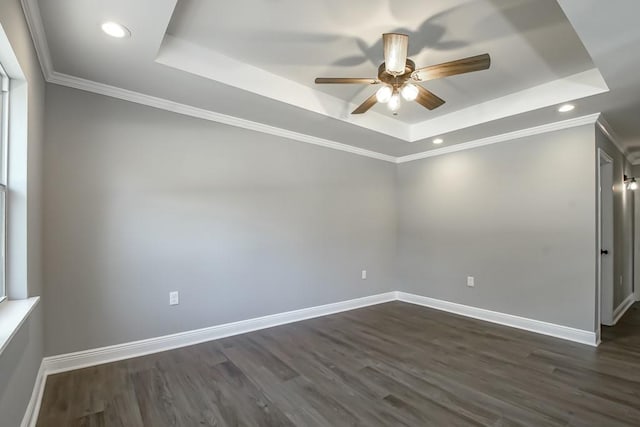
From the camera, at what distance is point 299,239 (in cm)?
386

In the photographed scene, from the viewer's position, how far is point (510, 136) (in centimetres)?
376

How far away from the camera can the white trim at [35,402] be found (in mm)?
1758

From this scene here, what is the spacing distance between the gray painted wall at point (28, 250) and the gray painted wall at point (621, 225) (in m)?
4.80

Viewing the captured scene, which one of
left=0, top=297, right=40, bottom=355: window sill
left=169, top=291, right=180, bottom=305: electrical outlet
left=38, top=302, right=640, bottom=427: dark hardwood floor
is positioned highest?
left=0, top=297, right=40, bottom=355: window sill

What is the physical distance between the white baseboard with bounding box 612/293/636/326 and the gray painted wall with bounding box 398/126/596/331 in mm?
1294

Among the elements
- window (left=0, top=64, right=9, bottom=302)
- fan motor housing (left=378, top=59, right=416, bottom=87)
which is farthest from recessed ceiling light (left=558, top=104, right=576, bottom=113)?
window (left=0, top=64, right=9, bottom=302)

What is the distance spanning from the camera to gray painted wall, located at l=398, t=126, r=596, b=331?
3.25 metres

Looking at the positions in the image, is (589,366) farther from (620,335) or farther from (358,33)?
(358,33)

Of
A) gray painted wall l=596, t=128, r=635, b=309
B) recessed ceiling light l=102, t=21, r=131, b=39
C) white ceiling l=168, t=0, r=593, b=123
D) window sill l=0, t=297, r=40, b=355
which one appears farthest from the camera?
gray painted wall l=596, t=128, r=635, b=309

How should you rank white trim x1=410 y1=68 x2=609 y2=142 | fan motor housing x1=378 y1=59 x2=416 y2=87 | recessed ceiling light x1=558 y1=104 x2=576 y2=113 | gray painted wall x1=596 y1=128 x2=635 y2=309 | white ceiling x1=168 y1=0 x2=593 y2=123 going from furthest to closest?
1. gray painted wall x1=596 y1=128 x2=635 y2=309
2. recessed ceiling light x1=558 y1=104 x2=576 y2=113
3. white trim x1=410 y1=68 x2=609 y2=142
4. fan motor housing x1=378 y1=59 x2=416 y2=87
5. white ceiling x1=168 y1=0 x2=593 y2=123

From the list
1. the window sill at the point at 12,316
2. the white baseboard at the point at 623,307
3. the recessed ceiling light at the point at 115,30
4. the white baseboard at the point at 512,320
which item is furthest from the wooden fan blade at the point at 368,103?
the white baseboard at the point at 623,307

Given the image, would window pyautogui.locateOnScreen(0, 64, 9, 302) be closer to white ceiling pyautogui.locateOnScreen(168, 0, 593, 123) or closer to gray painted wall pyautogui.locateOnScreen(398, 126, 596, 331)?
white ceiling pyautogui.locateOnScreen(168, 0, 593, 123)

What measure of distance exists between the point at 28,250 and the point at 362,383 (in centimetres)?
239

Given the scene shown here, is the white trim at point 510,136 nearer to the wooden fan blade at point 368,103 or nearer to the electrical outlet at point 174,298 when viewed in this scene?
the wooden fan blade at point 368,103
